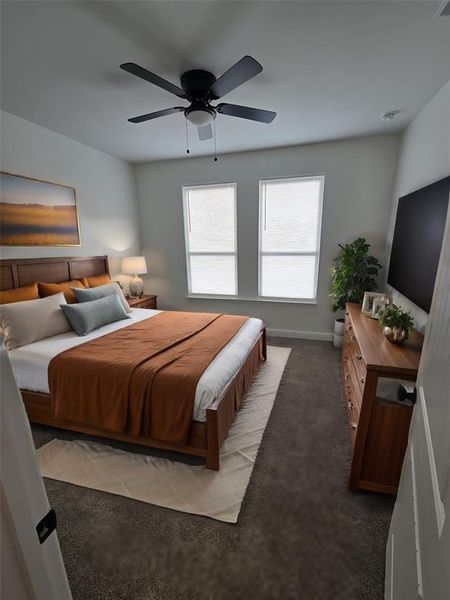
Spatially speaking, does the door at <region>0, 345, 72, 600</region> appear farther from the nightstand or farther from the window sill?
the window sill

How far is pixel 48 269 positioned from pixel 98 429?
1959 mm

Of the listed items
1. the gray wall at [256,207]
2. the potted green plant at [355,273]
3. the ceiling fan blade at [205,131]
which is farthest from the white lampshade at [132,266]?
the potted green plant at [355,273]

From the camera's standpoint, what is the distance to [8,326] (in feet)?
7.53

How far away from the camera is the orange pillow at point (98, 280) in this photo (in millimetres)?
3531

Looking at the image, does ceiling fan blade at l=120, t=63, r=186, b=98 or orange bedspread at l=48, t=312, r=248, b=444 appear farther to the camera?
orange bedspread at l=48, t=312, r=248, b=444

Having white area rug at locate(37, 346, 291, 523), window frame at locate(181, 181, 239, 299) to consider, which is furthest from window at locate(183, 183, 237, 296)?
white area rug at locate(37, 346, 291, 523)

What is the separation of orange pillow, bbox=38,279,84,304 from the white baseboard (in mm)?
2743

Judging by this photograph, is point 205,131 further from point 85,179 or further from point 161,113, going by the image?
point 85,179

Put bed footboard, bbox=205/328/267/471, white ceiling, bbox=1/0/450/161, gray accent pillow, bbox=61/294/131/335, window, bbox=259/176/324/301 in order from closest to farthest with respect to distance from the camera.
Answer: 1. white ceiling, bbox=1/0/450/161
2. bed footboard, bbox=205/328/267/471
3. gray accent pillow, bbox=61/294/131/335
4. window, bbox=259/176/324/301

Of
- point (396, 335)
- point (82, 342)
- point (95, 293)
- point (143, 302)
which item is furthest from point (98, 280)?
point (396, 335)

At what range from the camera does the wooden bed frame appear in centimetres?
180

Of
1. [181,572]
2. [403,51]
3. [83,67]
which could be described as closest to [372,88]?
[403,51]

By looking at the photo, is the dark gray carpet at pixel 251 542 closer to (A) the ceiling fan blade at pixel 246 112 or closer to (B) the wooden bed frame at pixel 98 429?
(B) the wooden bed frame at pixel 98 429

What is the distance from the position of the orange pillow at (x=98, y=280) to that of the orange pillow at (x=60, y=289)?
Answer: 9.6 inches
